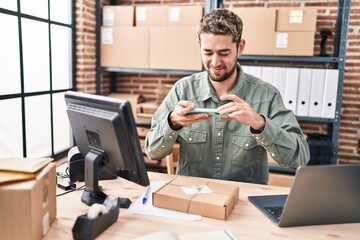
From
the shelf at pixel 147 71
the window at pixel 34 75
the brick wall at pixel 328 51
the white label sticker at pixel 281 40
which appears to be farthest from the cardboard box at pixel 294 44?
the window at pixel 34 75

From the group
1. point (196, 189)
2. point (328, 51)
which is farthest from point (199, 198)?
point (328, 51)

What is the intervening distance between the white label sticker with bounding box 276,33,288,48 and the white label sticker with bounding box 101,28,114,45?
150cm

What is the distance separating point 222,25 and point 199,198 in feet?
2.71

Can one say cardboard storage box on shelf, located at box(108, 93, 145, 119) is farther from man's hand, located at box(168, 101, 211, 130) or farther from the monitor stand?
the monitor stand

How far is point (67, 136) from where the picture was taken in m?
3.21

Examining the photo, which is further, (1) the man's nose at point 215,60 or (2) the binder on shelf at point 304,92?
(2) the binder on shelf at point 304,92

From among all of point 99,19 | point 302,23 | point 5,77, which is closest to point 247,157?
point 302,23

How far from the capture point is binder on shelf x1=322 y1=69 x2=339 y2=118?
270 cm

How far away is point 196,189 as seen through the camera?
127cm

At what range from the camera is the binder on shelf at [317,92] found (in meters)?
2.72

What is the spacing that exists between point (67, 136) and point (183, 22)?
58.9 inches

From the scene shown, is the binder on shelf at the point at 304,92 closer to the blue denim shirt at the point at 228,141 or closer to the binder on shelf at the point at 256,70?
the binder on shelf at the point at 256,70

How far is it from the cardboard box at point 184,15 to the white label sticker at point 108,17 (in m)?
0.56

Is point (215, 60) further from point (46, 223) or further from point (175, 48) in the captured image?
point (175, 48)
